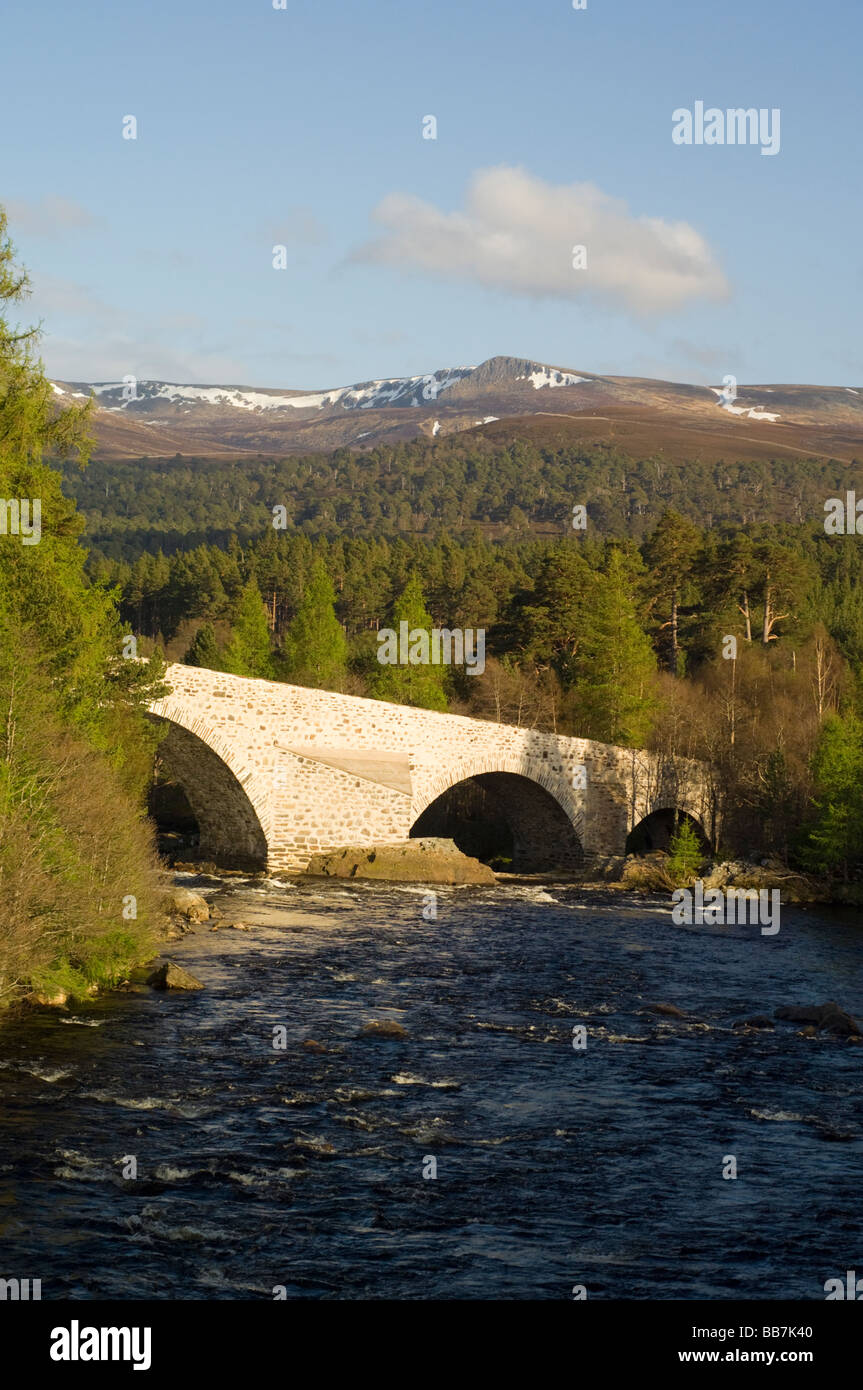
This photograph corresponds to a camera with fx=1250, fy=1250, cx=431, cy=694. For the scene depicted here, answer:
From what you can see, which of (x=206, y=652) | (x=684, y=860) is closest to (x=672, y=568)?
(x=206, y=652)

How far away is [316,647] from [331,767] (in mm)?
25634

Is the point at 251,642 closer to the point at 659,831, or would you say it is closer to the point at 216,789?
the point at 659,831

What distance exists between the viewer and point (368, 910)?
2827 centimetres

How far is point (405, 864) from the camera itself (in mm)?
34094

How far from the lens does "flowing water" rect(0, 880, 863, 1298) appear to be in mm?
10039

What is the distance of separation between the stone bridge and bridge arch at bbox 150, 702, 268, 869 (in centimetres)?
4

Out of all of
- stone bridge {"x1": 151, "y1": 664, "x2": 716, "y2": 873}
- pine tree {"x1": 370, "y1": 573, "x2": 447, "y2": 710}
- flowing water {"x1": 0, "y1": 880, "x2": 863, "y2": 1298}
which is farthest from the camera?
pine tree {"x1": 370, "y1": 573, "x2": 447, "y2": 710}

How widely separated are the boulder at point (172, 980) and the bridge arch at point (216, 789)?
11.5 m

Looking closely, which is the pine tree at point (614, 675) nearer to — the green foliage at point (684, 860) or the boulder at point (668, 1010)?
the green foliage at point (684, 860)

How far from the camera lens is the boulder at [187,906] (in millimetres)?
25656

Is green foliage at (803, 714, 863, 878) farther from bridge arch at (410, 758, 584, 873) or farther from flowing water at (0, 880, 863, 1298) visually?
flowing water at (0, 880, 863, 1298)

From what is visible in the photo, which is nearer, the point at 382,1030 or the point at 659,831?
the point at 382,1030

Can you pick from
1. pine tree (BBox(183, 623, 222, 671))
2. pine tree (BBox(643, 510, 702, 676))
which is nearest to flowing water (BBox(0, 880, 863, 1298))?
pine tree (BBox(183, 623, 222, 671))
